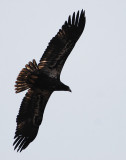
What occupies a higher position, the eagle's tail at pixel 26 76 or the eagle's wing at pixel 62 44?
the eagle's wing at pixel 62 44

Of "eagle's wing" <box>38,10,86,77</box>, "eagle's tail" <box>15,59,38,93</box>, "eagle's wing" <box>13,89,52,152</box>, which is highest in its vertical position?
"eagle's wing" <box>38,10,86,77</box>

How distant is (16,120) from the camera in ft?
75.1

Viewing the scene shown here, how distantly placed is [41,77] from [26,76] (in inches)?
22.1

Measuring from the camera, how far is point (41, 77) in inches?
901

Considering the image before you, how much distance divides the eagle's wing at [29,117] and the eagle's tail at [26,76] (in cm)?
63

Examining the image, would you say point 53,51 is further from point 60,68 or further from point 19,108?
point 19,108

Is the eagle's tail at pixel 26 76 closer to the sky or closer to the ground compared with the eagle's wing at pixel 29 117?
closer to the sky

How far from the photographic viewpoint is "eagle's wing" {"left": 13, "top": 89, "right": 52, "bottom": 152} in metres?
22.9

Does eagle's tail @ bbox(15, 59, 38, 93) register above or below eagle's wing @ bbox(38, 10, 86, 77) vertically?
below

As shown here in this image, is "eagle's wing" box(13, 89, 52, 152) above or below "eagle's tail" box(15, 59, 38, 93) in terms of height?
below

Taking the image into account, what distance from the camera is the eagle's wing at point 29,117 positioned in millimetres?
22859

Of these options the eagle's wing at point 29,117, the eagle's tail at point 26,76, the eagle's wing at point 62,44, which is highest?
the eagle's wing at point 62,44

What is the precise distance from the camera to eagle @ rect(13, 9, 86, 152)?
74.2 feet

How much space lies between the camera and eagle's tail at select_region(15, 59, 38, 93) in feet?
73.9
